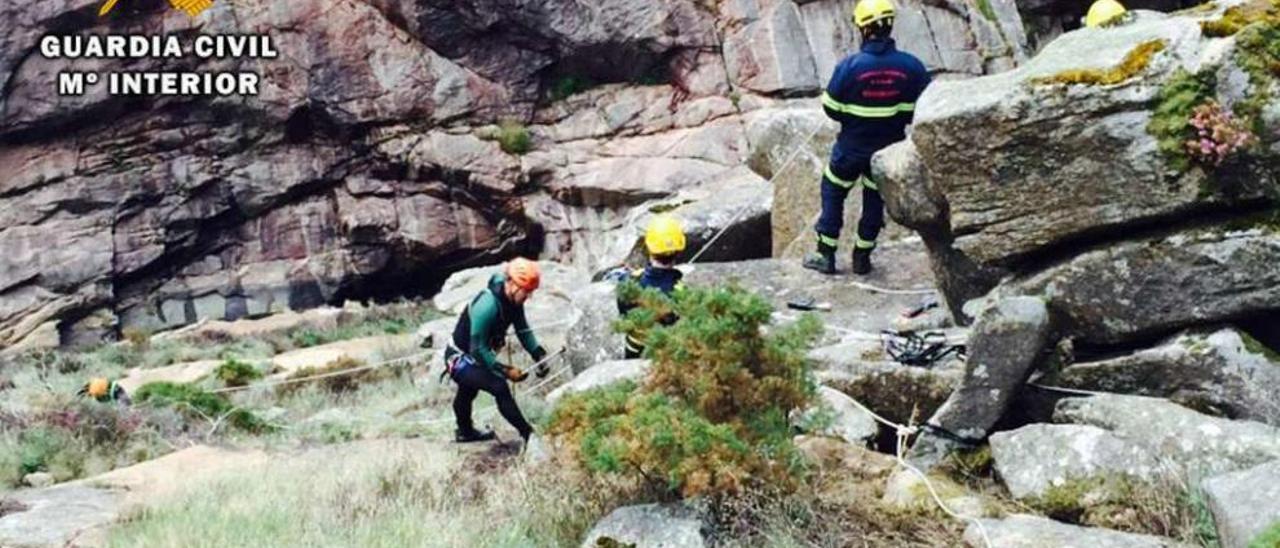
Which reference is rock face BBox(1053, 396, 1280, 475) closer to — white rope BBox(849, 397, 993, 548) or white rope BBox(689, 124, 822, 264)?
white rope BBox(849, 397, 993, 548)

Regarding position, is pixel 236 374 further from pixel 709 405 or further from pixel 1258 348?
pixel 1258 348

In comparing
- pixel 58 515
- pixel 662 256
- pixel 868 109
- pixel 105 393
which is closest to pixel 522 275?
pixel 662 256

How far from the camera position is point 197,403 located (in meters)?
11.3

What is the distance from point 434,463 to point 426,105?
2111cm

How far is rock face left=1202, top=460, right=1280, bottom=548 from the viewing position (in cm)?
389

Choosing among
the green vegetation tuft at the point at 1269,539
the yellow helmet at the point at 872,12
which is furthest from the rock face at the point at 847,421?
the yellow helmet at the point at 872,12

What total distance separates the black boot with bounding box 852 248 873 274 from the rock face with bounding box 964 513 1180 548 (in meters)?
5.06

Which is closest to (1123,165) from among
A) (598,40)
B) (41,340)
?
(598,40)

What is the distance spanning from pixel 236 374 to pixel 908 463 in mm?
10566

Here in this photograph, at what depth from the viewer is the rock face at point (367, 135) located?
2606 cm

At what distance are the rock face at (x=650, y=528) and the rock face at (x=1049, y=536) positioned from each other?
3.68 feet

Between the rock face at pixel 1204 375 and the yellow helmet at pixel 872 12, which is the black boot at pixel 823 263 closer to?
the yellow helmet at pixel 872 12

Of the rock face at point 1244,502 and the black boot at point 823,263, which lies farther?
the black boot at point 823,263

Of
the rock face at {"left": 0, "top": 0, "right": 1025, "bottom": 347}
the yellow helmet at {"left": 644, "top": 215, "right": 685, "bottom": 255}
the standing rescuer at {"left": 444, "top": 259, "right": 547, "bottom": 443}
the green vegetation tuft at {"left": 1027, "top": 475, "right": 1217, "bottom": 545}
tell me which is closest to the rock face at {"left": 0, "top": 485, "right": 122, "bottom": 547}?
the standing rescuer at {"left": 444, "top": 259, "right": 547, "bottom": 443}
